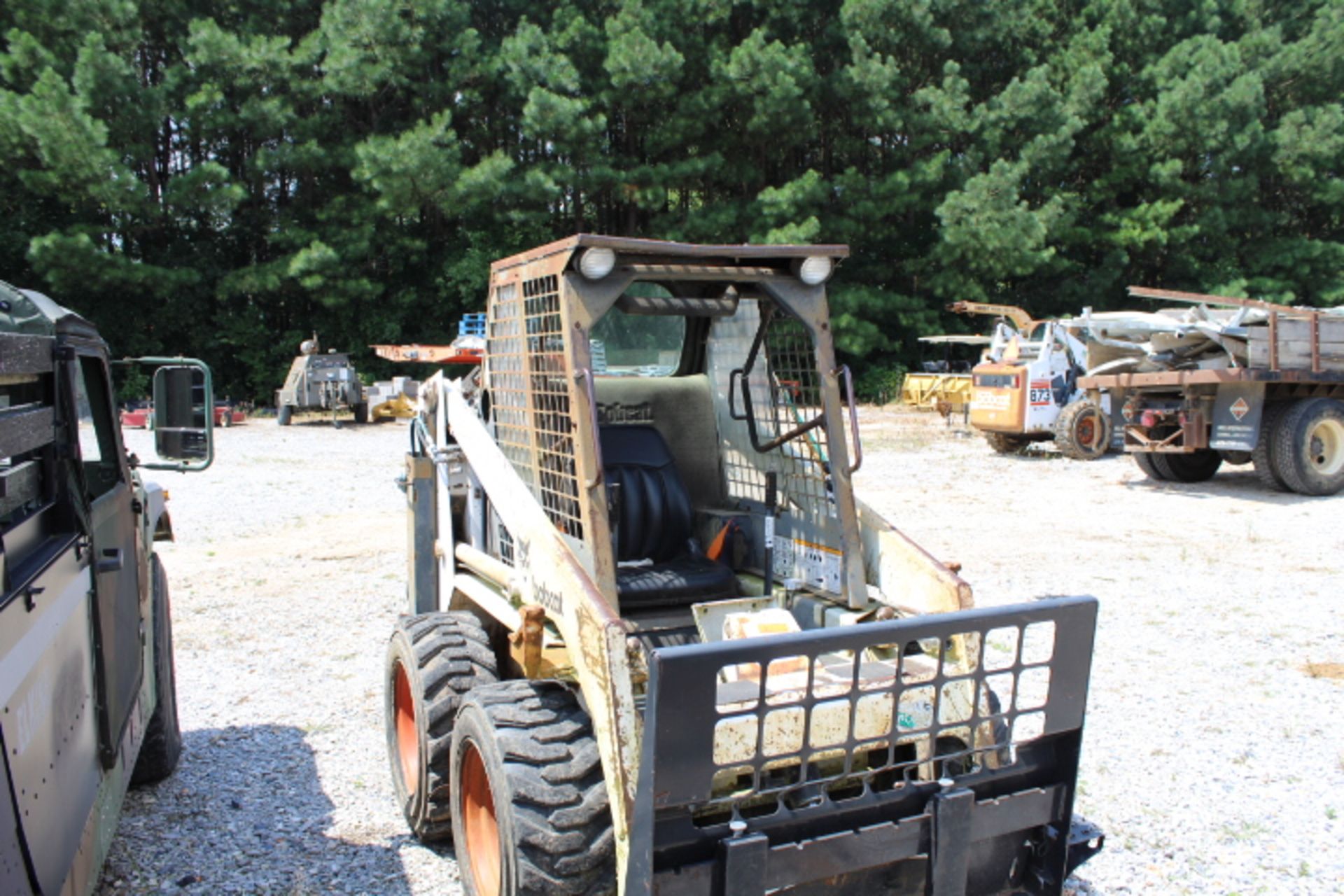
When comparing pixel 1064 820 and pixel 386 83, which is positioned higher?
pixel 386 83

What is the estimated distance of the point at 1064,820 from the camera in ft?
10.3

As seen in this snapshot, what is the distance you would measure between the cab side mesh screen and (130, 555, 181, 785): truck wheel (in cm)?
177

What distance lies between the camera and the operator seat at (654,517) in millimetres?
4414

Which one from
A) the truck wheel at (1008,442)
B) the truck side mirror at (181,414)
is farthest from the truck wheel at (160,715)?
the truck wheel at (1008,442)

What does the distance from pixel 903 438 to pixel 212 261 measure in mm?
18360

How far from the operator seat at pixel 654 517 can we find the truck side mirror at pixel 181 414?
161 centimetres

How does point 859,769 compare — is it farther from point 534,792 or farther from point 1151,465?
point 1151,465

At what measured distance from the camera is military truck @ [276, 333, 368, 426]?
74.3 feet

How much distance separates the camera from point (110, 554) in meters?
3.64

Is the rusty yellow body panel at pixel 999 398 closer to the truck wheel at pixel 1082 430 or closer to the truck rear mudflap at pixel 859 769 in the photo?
the truck wheel at pixel 1082 430

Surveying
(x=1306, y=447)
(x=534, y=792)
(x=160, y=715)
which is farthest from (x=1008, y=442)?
(x=534, y=792)

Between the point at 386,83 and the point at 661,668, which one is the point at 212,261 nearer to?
the point at 386,83

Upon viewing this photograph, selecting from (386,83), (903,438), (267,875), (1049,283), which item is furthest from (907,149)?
(267,875)

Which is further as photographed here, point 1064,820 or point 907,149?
point 907,149
